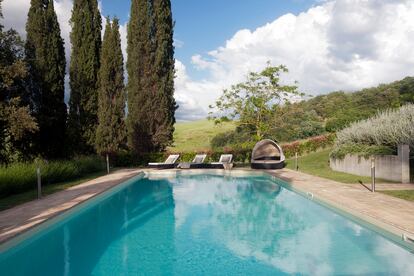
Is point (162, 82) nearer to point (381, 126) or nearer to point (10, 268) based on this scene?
point (381, 126)

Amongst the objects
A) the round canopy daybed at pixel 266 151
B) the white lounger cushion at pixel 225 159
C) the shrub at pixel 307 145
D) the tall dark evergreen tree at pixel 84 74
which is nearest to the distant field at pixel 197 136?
the shrub at pixel 307 145

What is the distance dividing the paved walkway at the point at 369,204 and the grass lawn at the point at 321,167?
1626 millimetres

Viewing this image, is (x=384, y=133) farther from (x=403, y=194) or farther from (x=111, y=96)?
(x=111, y=96)

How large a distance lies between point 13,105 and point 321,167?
1524cm

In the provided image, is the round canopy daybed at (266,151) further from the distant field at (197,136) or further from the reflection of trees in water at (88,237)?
the distant field at (197,136)

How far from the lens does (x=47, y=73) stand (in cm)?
1912

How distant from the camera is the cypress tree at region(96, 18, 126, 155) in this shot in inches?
835

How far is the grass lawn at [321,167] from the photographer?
12891mm

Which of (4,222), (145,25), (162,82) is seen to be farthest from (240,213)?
(145,25)

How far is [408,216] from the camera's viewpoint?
6656mm

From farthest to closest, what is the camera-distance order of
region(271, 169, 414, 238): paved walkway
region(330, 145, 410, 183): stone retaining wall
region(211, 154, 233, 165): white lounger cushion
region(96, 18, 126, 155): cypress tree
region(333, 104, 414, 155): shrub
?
region(96, 18, 126, 155): cypress tree, region(211, 154, 233, 165): white lounger cushion, region(333, 104, 414, 155): shrub, region(330, 145, 410, 183): stone retaining wall, region(271, 169, 414, 238): paved walkway

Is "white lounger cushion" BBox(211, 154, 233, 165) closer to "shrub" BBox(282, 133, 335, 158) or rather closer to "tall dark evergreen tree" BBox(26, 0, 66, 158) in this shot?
"shrub" BBox(282, 133, 335, 158)

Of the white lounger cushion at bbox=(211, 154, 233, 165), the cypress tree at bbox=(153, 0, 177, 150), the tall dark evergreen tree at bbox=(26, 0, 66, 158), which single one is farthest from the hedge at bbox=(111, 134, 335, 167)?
the tall dark evergreen tree at bbox=(26, 0, 66, 158)

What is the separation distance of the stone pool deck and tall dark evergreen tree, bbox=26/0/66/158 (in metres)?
8.36
